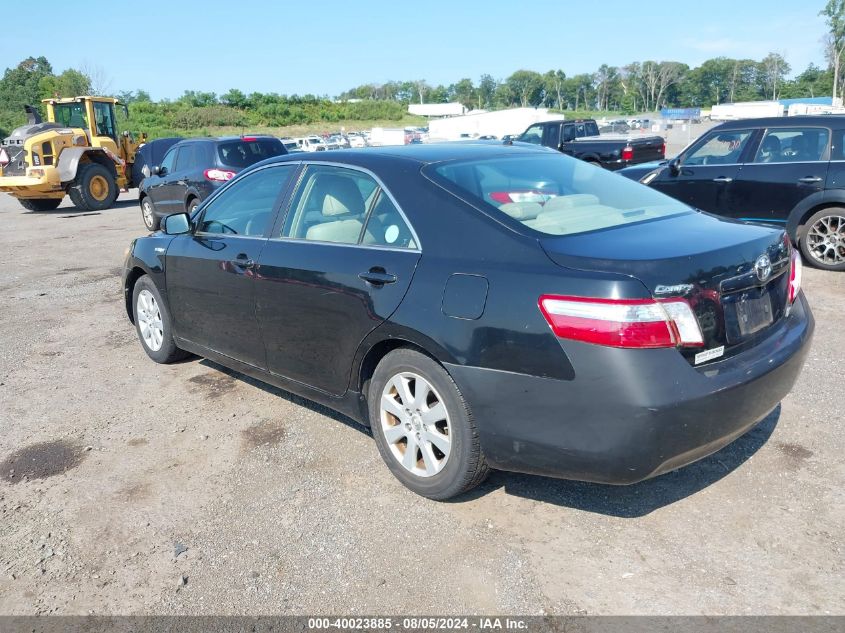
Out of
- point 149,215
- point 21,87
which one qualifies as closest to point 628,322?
point 149,215

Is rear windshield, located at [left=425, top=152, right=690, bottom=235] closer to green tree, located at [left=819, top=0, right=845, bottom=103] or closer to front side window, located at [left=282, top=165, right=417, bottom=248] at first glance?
front side window, located at [left=282, top=165, right=417, bottom=248]

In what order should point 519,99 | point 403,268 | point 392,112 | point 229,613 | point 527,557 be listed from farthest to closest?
point 519,99 < point 392,112 < point 403,268 < point 527,557 < point 229,613

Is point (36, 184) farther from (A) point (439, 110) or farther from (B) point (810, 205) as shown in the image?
(A) point (439, 110)

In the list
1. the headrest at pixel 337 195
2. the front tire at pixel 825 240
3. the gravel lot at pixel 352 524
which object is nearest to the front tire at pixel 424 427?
the gravel lot at pixel 352 524

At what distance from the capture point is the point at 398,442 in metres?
3.60

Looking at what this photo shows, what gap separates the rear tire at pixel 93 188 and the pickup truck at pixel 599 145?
11.2 metres

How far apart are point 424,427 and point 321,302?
900mm

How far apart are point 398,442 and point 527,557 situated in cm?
87

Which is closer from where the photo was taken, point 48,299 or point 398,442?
point 398,442

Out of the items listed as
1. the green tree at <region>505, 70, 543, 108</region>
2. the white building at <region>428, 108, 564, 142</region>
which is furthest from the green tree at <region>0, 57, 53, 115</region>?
the green tree at <region>505, 70, 543, 108</region>

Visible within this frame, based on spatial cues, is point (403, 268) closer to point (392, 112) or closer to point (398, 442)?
point (398, 442)

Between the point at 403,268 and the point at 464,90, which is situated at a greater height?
the point at 464,90

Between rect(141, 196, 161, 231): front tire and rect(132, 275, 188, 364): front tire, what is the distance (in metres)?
8.73

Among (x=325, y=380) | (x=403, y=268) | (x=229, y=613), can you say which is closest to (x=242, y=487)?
(x=325, y=380)
